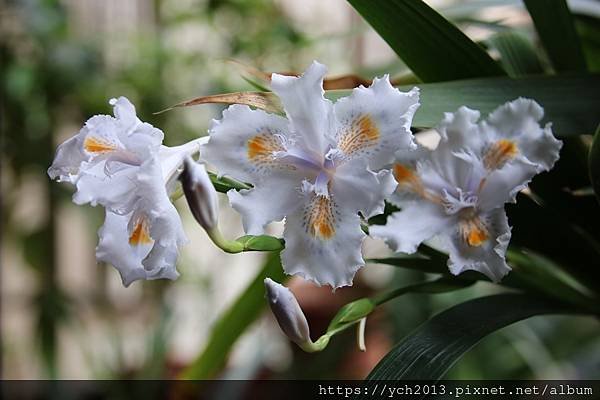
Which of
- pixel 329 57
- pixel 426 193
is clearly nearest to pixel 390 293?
pixel 426 193

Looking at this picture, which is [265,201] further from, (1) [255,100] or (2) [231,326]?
(2) [231,326]

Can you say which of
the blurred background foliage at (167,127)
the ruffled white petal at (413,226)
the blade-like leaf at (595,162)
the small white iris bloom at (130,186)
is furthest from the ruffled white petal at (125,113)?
the blurred background foliage at (167,127)

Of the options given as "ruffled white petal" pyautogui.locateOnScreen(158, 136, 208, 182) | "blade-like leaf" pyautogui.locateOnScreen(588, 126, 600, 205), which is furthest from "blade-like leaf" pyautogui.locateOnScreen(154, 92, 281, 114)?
"blade-like leaf" pyautogui.locateOnScreen(588, 126, 600, 205)

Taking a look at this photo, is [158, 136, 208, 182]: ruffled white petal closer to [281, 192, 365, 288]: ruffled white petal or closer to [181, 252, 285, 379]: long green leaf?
[281, 192, 365, 288]: ruffled white petal

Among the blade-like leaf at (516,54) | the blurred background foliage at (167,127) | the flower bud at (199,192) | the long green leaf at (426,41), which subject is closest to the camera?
the flower bud at (199,192)

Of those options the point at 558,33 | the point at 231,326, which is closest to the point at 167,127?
the point at 231,326

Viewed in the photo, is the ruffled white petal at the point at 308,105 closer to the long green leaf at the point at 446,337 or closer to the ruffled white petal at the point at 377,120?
the ruffled white petal at the point at 377,120
